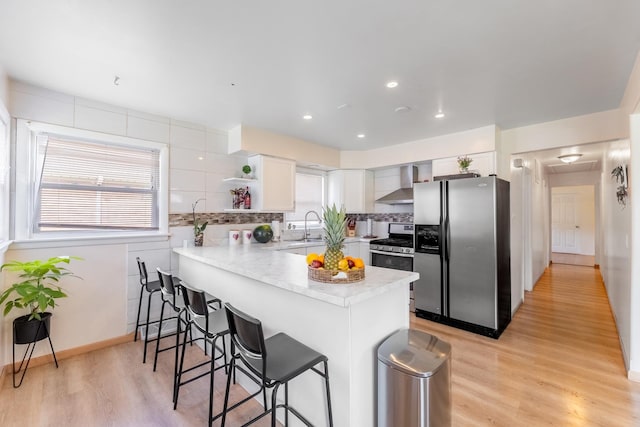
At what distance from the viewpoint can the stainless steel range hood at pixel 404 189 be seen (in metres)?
4.58

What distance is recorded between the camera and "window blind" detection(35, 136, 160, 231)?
2.68 meters

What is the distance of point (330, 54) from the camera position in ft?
6.55

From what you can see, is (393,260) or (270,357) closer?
(270,357)

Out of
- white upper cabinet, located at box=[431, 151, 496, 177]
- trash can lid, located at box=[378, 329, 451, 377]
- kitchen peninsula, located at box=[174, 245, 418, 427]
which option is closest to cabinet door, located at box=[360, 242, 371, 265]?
white upper cabinet, located at box=[431, 151, 496, 177]

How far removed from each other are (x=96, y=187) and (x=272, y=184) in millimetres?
1937

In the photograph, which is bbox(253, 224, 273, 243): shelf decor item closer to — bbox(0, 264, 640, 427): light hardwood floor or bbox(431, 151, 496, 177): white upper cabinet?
bbox(0, 264, 640, 427): light hardwood floor

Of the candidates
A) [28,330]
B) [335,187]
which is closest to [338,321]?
[28,330]

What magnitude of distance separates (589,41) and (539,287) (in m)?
4.59

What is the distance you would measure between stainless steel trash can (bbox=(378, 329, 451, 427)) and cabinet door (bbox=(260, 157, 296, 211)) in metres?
2.67

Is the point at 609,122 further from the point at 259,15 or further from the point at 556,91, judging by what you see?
the point at 259,15

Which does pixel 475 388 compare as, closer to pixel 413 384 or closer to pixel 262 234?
pixel 413 384

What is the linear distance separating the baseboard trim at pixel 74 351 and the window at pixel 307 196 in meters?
2.61

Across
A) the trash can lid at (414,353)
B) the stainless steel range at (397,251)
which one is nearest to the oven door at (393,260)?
the stainless steel range at (397,251)

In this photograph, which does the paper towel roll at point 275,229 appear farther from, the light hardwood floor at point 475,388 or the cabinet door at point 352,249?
the light hardwood floor at point 475,388
